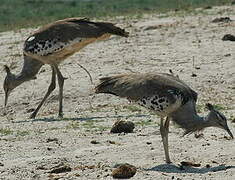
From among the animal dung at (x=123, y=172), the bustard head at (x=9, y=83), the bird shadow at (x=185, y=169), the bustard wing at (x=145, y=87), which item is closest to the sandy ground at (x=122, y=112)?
the bird shadow at (x=185, y=169)

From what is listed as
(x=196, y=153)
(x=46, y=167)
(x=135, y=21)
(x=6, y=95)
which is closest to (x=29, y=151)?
(x=46, y=167)

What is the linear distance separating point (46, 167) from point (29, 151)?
34.7 inches

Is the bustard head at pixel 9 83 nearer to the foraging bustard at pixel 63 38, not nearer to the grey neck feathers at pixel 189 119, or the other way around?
the foraging bustard at pixel 63 38

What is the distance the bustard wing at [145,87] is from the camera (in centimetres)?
788

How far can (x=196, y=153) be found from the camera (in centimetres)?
825

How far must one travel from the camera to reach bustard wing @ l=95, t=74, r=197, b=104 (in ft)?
25.9

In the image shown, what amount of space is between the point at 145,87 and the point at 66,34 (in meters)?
3.94

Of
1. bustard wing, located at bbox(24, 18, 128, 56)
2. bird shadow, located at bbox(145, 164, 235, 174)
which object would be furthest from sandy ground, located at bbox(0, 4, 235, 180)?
bustard wing, located at bbox(24, 18, 128, 56)

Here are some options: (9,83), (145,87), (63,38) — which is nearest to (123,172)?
(145,87)

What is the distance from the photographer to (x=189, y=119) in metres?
7.89

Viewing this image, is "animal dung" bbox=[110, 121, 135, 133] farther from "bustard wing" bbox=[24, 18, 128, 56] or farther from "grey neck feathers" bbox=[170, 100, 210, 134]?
"bustard wing" bbox=[24, 18, 128, 56]

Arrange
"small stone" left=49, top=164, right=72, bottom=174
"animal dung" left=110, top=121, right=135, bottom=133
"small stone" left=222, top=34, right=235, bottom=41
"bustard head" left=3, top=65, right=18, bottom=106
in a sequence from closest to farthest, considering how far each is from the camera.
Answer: "small stone" left=49, top=164, right=72, bottom=174
"animal dung" left=110, top=121, right=135, bottom=133
"bustard head" left=3, top=65, right=18, bottom=106
"small stone" left=222, top=34, right=235, bottom=41

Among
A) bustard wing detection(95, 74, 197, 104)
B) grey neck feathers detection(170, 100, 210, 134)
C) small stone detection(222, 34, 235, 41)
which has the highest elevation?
bustard wing detection(95, 74, 197, 104)

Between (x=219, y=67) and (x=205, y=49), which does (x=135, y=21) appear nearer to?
(x=205, y=49)
